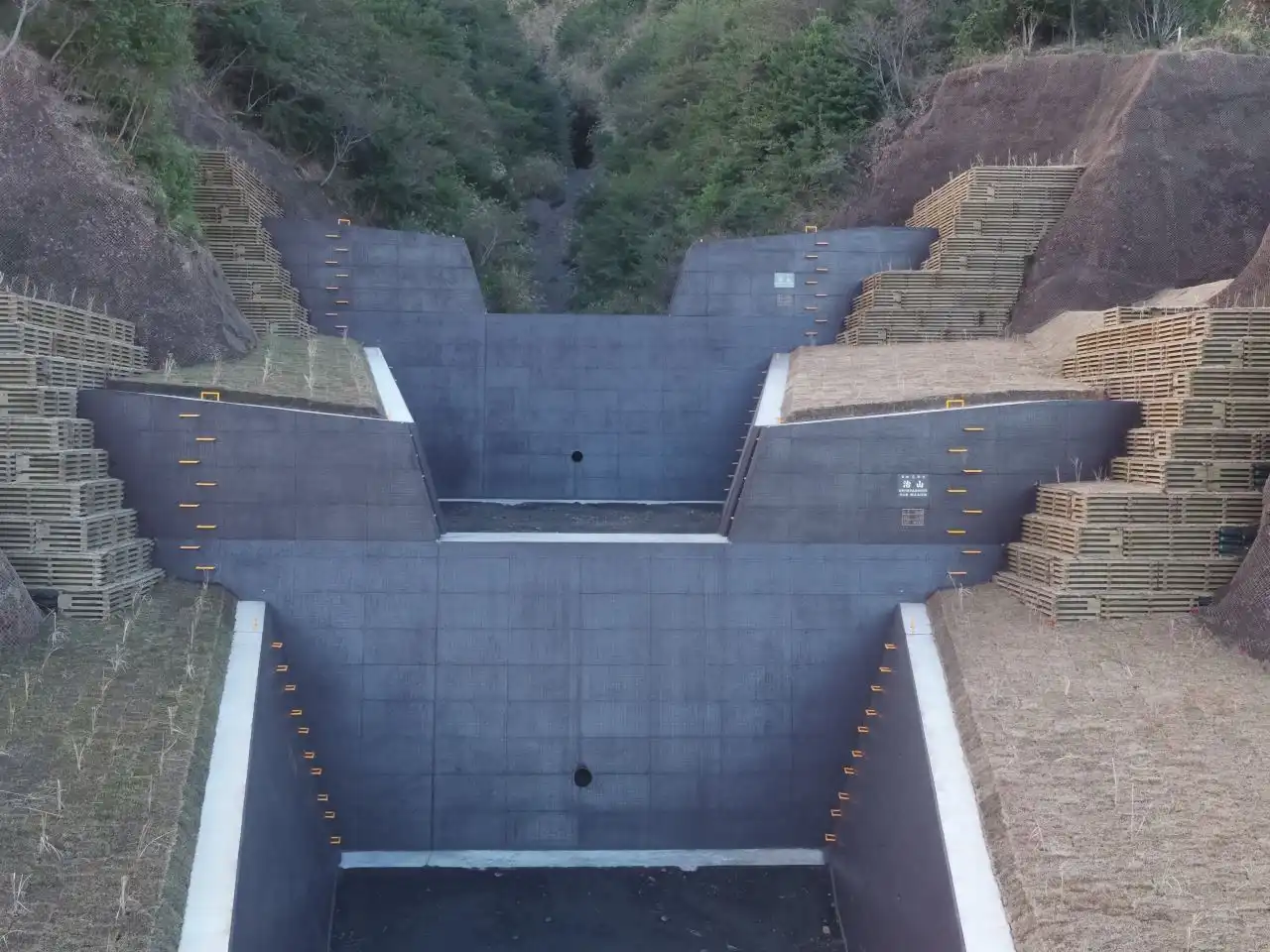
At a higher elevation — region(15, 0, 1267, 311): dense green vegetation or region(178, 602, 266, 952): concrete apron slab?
region(15, 0, 1267, 311): dense green vegetation

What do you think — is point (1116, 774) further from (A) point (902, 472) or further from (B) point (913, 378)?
(B) point (913, 378)

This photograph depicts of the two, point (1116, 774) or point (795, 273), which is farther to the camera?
point (795, 273)

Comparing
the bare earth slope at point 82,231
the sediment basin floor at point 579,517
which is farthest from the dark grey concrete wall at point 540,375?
the bare earth slope at point 82,231

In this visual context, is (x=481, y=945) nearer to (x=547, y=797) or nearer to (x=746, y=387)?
(x=547, y=797)

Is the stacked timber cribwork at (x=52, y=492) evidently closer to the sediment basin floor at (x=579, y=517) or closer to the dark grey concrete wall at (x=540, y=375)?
the sediment basin floor at (x=579, y=517)

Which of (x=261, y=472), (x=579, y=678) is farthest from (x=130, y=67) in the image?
(x=579, y=678)

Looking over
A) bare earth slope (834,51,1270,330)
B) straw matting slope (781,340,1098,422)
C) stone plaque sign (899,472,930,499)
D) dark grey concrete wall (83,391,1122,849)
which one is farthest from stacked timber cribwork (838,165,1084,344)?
dark grey concrete wall (83,391,1122,849)

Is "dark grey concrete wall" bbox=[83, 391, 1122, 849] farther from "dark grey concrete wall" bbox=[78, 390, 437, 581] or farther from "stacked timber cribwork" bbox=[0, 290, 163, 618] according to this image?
"stacked timber cribwork" bbox=[0, 290, 163, 618]
